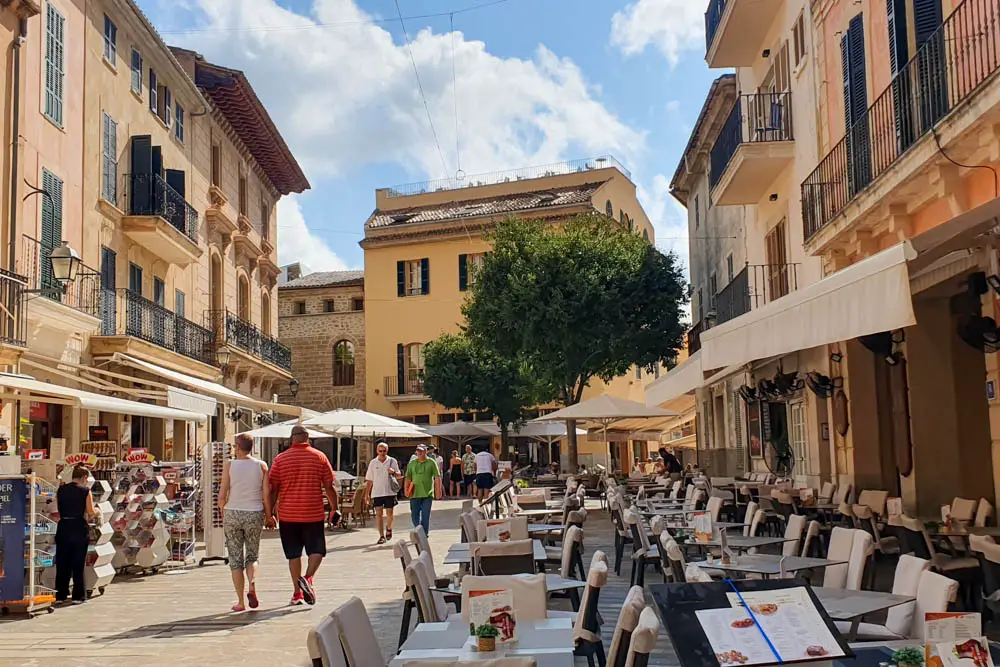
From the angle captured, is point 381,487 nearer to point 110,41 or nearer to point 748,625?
point 110,41

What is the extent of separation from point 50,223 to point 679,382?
11007 mm

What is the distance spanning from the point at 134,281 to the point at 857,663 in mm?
21048

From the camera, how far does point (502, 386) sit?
4197 centimetres

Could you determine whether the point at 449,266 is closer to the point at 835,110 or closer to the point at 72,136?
Result: the point at 72,136

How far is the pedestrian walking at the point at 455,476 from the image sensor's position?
3491 cm

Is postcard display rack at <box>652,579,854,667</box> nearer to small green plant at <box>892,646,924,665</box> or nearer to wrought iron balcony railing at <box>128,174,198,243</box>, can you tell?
small green plant at <box>892,646,924,665</box>

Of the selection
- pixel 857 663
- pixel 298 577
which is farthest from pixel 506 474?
pixel 857 663

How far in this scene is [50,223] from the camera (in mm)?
18625

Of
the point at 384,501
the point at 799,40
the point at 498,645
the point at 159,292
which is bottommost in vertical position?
the point at 498,645

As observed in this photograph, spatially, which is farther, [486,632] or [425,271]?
[425,271]

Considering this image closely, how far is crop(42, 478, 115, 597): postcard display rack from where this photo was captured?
39.6 feet

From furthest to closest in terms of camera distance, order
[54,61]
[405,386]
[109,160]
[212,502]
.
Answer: [405,386] < [109,160] < [54,61] < [212,502]

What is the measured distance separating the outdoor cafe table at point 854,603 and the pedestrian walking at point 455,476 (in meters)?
28.2

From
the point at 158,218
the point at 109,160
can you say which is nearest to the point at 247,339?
the point at 158,218
